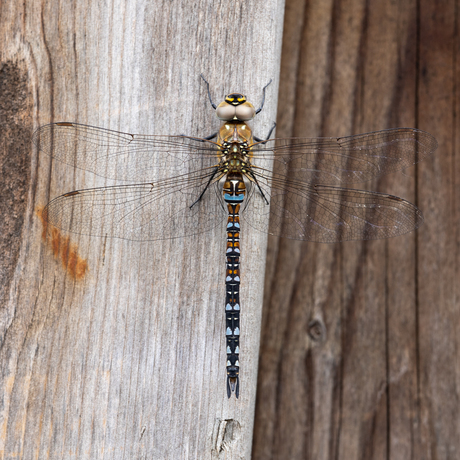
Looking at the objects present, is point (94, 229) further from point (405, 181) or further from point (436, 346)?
point (436, 346)

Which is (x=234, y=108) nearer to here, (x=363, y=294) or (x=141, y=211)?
(x=141, y=211)

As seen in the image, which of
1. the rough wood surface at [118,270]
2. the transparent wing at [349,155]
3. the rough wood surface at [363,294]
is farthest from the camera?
the rough wood surface at [363,294]

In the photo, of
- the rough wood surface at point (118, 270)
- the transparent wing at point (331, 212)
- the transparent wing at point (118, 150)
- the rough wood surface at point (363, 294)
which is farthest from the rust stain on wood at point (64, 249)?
the rough wood surface at point (363, 294)

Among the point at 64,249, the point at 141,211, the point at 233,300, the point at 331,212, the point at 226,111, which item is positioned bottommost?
the point at 233,300

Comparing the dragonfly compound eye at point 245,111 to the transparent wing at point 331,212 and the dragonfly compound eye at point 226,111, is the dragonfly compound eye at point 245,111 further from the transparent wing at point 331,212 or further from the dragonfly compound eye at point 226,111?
the transparent wing at point 331,212

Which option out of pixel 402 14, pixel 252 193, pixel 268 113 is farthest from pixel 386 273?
pixel 402 14

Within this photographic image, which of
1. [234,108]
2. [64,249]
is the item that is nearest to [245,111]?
[234,108]
